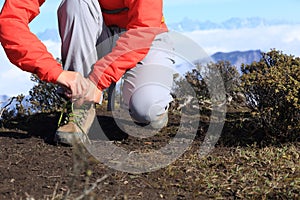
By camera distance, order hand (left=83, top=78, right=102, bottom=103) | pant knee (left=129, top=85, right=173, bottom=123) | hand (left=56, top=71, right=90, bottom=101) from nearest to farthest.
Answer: hand (left=56, top=71, right=90, bottom=101) → hand (left=83, top=78, right=102, bottom=103) → pant knee (left=129, top=85, right=173, bottom=123)

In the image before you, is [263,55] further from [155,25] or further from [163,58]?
[155,25]

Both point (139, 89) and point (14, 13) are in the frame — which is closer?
point (14, 13)

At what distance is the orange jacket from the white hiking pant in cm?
A: 28

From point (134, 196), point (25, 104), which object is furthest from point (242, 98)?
point (25, 104)

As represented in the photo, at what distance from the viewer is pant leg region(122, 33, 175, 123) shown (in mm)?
4230

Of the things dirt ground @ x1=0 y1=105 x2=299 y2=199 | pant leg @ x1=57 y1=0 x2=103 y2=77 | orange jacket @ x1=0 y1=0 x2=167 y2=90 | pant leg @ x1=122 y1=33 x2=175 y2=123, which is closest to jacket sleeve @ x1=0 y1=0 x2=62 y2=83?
orange jacket @ x1=0 y1=0 x2=167 y2=90

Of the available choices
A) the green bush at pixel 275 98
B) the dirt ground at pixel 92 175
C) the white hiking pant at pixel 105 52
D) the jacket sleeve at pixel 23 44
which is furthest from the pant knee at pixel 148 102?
the jacket sleeve at pixel 23 44

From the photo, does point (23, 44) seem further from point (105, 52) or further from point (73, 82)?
point (105, 52)

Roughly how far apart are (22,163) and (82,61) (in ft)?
3.26

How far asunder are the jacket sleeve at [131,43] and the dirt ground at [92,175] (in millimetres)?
567

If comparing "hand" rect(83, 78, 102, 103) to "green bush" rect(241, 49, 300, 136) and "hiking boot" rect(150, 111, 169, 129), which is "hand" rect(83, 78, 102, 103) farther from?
"green bush" rect(241, 49, 300, 136)

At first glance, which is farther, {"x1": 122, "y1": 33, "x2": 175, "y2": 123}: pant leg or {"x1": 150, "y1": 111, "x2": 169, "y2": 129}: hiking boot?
{"x1": 150, "y1": 111, "x2": 169, "y2": 129}: hiking boot

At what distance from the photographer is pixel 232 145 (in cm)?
419

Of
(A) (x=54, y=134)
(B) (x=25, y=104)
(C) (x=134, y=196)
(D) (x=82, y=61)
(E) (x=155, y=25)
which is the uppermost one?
(E) (x=155, y=25)
